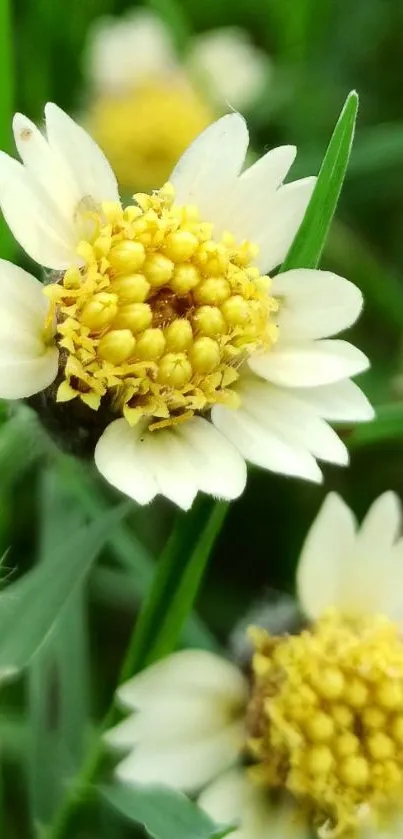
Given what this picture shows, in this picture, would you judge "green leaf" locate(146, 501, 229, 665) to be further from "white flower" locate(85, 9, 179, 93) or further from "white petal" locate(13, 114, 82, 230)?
"white flower" locate(85, 9, 179, 93)

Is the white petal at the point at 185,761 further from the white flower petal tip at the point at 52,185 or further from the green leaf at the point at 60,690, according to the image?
the white flower petal tip at the point at 52,185

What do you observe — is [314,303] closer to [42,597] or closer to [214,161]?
[214,161]

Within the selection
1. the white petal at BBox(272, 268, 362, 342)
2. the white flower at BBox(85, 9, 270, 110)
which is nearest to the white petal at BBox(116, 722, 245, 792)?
the white petal at BBox(272, 268, 362, 342)

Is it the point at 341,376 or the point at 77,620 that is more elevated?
the point at 341,376

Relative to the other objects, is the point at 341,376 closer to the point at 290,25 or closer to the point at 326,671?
the point at 326,671

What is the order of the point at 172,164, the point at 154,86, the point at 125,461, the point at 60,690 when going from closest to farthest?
1. the point at 125,461
2. the point at 60,690
3. the point at 172,164
4. the point at 154,86

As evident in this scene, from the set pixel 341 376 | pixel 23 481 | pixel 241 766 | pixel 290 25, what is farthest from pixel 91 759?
pixel 290 25

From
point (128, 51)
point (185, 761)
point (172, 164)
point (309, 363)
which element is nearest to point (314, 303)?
point (309, 363)
